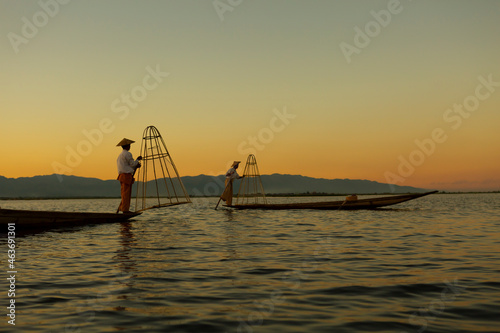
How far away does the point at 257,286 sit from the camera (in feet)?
21.7

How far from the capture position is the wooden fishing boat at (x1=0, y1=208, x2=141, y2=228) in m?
14.7

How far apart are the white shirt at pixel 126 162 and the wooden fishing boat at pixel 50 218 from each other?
1.96m

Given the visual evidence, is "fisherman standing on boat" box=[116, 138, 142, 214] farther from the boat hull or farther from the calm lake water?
the boat hull

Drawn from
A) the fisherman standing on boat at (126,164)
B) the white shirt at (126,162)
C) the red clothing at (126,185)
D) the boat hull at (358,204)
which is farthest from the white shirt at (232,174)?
the white shirt at (126,162)

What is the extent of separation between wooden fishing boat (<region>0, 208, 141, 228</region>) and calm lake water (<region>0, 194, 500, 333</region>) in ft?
8.76

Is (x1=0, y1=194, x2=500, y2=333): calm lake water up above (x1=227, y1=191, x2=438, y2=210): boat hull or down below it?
below

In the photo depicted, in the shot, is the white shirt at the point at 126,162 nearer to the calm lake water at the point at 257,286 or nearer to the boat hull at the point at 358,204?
the calm lake water at the point at 257,286

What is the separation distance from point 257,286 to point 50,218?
1182 centimetres

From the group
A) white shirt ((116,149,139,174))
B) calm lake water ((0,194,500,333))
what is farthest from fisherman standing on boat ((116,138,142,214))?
calm lake water ((0,194,500,333))

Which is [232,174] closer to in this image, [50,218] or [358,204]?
[358,204]

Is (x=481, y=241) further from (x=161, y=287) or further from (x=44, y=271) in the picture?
(x=44, y=271)

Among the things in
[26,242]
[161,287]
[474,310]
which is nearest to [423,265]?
[474,310]

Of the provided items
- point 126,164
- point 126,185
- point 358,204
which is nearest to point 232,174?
point 358,204

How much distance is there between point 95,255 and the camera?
9836mm
